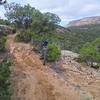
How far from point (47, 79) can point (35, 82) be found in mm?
1131

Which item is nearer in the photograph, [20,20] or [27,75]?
[27,75]

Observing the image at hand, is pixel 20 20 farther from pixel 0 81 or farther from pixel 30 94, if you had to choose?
pixel 0 81

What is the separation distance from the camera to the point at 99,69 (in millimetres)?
32750

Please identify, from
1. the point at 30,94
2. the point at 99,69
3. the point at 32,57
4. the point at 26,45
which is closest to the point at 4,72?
the point at 30,94

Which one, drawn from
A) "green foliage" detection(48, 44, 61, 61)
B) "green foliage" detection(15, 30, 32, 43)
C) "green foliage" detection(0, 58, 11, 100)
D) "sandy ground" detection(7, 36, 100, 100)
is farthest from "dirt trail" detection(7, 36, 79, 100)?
"green foliage" detection(15, 30, 32, 43)

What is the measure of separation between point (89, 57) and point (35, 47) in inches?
284

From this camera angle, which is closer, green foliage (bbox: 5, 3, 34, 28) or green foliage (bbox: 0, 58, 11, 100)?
green foliage (bbox: 0, 58, 11, 100)

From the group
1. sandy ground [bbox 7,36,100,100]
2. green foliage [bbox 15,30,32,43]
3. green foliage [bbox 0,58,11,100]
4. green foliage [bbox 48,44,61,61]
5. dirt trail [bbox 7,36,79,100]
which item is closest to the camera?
green foliage [bbox 0,58,11,100]

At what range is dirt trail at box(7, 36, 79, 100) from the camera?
23391 mm

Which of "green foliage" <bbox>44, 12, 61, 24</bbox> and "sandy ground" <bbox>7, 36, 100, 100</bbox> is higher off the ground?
"green foliage" <bbox>44, 12, 61, 24</bbox>

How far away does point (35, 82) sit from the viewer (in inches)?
974

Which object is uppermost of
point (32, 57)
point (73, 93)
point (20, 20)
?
point (20, 20)

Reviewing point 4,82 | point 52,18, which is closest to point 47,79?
point 4,82

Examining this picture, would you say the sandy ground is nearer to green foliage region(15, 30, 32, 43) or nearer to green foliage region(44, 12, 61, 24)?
green foliage region(15, 30, 32, 43)
